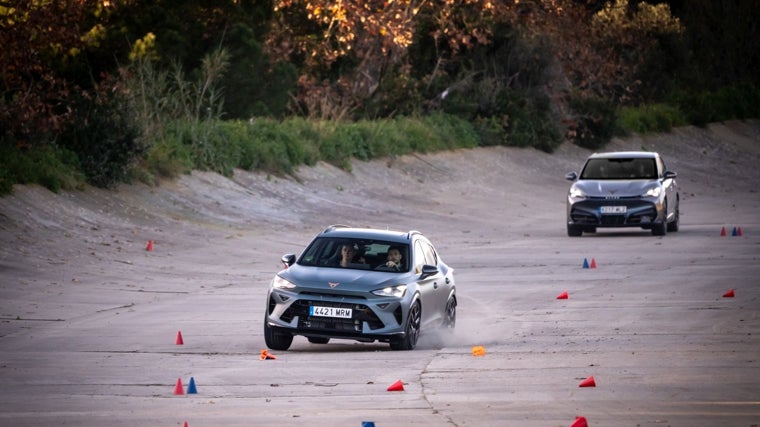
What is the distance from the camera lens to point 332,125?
153 ft

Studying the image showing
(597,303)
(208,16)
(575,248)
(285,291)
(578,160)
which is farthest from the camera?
(578,160)

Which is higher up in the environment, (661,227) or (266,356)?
(266,356)

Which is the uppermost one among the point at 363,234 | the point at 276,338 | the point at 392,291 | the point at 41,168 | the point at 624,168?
the point at 363,234

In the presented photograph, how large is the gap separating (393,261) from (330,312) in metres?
1.27

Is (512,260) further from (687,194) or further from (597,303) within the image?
(687,194)

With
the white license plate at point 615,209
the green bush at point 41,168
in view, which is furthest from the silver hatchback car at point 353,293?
the white license plate at point 615,209

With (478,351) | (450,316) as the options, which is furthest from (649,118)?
(478,351)

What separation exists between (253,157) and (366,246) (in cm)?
2329

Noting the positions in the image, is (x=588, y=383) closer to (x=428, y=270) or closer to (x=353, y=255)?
(x=428, y=270)

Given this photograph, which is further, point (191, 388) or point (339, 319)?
point (339, 319)

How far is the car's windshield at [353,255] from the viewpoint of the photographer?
17125 millimetres

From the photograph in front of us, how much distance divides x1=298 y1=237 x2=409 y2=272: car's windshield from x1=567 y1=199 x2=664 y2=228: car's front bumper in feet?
54.4

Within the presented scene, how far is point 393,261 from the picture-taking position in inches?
677

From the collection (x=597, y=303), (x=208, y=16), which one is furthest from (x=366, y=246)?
(x=208, y=16)
